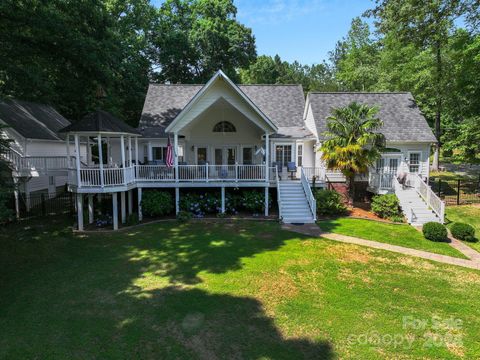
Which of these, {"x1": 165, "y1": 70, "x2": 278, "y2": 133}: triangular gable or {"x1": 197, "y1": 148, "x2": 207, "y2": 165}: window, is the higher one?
{"x1": 165, "y1": 70, "x2": 278, "y2": 133}: triangular gable

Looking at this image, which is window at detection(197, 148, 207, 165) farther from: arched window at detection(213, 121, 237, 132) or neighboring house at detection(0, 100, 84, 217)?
neighboring house at detection(0, 100, 84, 217)

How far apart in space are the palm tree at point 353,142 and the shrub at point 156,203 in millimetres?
9067

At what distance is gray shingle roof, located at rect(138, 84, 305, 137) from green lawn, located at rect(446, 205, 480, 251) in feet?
33.9

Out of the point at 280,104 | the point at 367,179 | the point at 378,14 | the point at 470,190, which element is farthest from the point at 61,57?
the point at 470,190

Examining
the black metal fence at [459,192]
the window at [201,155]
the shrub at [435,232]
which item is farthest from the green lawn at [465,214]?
the window at [201,155]

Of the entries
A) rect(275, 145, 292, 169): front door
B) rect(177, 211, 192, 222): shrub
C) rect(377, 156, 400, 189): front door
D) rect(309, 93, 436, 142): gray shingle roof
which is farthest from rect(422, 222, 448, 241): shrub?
rect(177, 211, 192, 222): shrub

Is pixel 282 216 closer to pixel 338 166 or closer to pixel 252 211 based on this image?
pixel 252 211

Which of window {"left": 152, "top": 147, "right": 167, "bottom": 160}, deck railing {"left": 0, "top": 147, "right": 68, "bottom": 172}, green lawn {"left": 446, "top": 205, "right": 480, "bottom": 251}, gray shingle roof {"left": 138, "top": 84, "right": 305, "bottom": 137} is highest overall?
gray shingle roof {"left": 138, "top": 84, "right": 305, "bottom": 137}

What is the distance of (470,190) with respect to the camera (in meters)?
22.0

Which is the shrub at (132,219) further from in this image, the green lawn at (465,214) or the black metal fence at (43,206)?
the green lawn at (465,214)

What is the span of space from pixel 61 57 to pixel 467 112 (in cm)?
2636

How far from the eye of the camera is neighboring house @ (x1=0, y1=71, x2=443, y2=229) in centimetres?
1485

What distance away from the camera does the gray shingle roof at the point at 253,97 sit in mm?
20281

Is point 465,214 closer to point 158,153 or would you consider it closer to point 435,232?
point 435,232
